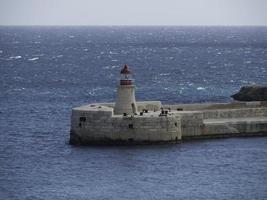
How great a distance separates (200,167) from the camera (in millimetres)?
62688

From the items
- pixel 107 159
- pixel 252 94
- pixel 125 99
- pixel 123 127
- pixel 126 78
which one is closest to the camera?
pixel 107 159

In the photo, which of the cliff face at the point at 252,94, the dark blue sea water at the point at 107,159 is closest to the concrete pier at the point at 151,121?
the dark blue sea water at the point at 107,159

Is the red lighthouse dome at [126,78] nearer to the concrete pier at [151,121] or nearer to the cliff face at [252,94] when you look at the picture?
the concrete pier at [151,121]

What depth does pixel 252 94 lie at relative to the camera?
310 ft

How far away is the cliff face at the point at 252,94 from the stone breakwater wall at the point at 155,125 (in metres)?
18.5

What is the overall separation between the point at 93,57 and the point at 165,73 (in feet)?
148

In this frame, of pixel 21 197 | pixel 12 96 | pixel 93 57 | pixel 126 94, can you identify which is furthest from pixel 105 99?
pixel 93 57

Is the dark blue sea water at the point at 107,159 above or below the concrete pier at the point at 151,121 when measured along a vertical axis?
below

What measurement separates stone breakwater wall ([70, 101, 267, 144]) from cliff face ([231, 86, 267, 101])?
18.5 metres

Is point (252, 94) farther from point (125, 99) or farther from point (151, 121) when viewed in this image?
point (151, 121)

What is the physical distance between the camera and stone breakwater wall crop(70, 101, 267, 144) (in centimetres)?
6838

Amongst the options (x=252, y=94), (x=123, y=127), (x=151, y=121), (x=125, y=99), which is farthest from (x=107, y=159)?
(x=252, y=94)

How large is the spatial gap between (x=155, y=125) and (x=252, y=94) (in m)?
27.7

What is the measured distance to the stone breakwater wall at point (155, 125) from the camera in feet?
224
